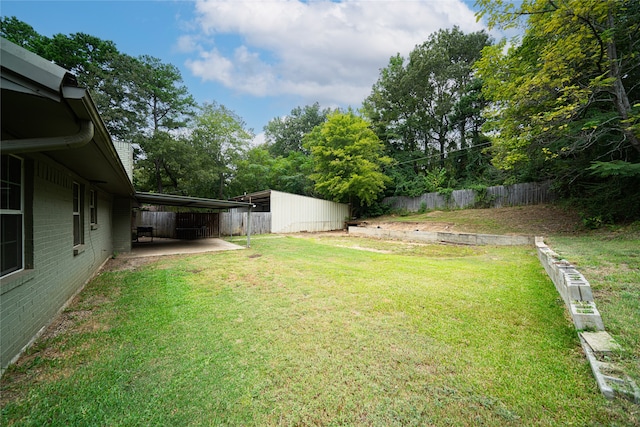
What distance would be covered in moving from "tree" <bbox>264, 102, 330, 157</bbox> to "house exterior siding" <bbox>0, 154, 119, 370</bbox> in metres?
30.7

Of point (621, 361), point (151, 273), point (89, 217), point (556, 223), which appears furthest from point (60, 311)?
point (556, 223)

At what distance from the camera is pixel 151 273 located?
5934 mm

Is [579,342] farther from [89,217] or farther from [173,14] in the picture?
[173,14]

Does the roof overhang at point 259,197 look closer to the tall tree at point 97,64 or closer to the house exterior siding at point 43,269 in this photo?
the tall tree at point 97,64

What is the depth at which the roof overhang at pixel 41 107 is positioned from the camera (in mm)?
1441

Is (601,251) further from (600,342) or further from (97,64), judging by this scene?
(97,64)

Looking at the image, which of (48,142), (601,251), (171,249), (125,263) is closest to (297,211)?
(171,249)

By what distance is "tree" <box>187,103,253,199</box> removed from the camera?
2042cm

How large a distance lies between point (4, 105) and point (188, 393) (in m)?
2.46

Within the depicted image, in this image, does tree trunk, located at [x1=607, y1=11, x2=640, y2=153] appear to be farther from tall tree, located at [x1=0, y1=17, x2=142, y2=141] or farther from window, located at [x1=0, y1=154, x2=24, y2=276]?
tall tree, located at [x1=0, y1=17, x2=142, y2=141]

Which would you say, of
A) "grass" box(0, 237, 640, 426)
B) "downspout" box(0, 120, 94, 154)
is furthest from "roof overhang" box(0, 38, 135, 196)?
"grass" box(0, 237, 640, 426)

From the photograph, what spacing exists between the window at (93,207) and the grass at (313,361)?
2.49 meters

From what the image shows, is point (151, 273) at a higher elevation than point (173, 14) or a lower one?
lower

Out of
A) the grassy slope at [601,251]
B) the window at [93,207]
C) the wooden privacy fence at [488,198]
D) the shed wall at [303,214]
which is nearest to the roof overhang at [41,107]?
the window at [93,207]
